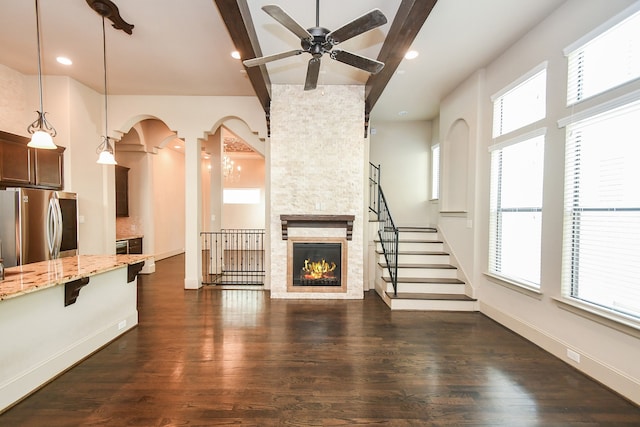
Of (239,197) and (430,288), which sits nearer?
(430,288)

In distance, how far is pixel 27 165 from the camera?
3.92 m

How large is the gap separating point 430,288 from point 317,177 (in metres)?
2.63

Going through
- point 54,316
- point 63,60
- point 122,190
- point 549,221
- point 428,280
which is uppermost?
point 63,60

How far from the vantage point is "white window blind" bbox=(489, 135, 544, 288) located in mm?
3092

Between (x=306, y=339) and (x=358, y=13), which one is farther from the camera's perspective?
(x=306, y=339)

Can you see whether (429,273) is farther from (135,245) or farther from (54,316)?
(135,245)

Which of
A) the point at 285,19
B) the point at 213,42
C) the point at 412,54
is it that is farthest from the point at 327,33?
the point at 213,42

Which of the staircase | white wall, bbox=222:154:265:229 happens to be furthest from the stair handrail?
white wall, bbox=222:154:265:229

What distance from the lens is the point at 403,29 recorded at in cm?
261

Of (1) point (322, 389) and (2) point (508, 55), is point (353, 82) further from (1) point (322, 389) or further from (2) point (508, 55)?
(1) point (322, 389)

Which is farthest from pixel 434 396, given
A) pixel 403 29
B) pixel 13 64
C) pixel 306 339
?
pixel 13 64

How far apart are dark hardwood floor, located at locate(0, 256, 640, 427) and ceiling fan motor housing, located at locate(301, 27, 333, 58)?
2969mm

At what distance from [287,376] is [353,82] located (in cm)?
426

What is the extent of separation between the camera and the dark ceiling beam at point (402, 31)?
92.3 inches
